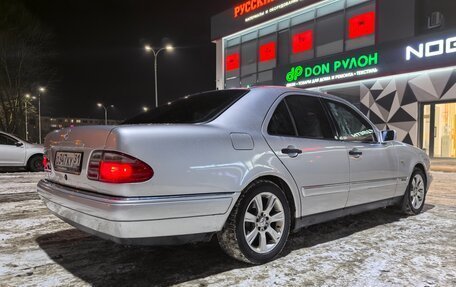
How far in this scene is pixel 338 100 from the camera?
4.35 meters

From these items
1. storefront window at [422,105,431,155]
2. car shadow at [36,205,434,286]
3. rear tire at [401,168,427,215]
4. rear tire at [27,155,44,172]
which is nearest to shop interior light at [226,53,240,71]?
storefront window at [422,105,431,155]

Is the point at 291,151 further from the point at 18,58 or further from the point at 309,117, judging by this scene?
the point at 18,58

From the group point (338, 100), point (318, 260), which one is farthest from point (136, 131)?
point (338, 100)

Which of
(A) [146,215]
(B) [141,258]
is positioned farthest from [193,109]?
(B) [141,258]

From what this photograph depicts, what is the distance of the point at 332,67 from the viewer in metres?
19.7

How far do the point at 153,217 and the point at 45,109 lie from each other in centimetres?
4413

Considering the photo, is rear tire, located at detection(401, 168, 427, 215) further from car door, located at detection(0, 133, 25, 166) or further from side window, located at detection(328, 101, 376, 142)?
car door, located at detection(0, 133, 25, 166)

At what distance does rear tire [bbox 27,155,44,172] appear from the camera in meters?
11.9

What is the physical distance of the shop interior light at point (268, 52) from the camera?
23891 millimetres

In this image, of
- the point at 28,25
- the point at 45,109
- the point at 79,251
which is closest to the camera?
the point at 79,251

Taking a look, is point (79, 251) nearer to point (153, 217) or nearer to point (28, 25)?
point (153, 217)

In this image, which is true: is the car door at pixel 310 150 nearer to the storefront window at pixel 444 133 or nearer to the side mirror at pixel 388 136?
the side mirror at pixel 388 136

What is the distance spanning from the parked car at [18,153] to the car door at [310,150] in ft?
34.8

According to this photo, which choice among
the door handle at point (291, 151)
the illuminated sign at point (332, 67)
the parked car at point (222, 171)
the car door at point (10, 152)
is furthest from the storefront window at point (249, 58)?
the door handle at point (291, 151)
